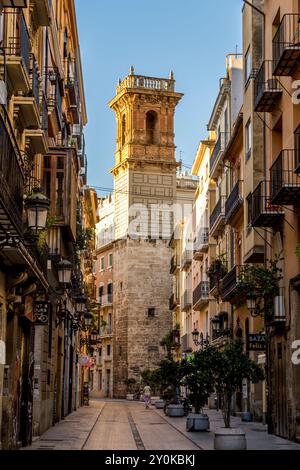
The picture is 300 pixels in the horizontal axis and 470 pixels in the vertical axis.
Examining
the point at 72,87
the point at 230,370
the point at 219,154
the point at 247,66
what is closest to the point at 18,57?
the point at 230,370

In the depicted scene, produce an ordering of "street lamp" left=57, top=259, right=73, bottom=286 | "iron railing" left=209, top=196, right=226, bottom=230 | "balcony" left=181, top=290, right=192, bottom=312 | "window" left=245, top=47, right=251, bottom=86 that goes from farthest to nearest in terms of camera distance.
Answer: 1. "balcony" left=181, top=290, right=192, bottom=312
2. "iron railing" left=209, top=196, right=226, bottom=230
3. "window" left=245, top=47, right=251, bottom=86
4. "street lamp" left=57, top=259, right=73, bottom=286

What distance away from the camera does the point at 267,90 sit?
72.3ft

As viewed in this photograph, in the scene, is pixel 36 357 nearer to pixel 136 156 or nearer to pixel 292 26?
pixel 292 26

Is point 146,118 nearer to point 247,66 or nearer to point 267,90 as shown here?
point 247,66

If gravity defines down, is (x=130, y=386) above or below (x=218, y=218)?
below

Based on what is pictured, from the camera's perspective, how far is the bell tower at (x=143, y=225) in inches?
2857

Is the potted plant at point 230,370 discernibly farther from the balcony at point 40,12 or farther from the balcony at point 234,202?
the balcony at point 234,202

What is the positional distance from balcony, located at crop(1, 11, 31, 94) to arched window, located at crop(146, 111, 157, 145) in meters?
59.1

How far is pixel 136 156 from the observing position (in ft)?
241

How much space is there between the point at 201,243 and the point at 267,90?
27228 mm

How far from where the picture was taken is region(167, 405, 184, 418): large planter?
118 ft

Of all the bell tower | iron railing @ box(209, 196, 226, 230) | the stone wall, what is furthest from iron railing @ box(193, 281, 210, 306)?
the bell tower

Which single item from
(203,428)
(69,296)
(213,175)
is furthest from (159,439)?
(213,175)

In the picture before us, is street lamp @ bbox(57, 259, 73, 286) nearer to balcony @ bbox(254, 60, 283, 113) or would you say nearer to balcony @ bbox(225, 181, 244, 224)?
balcony @ bbox(254, 60, 283, 113)
